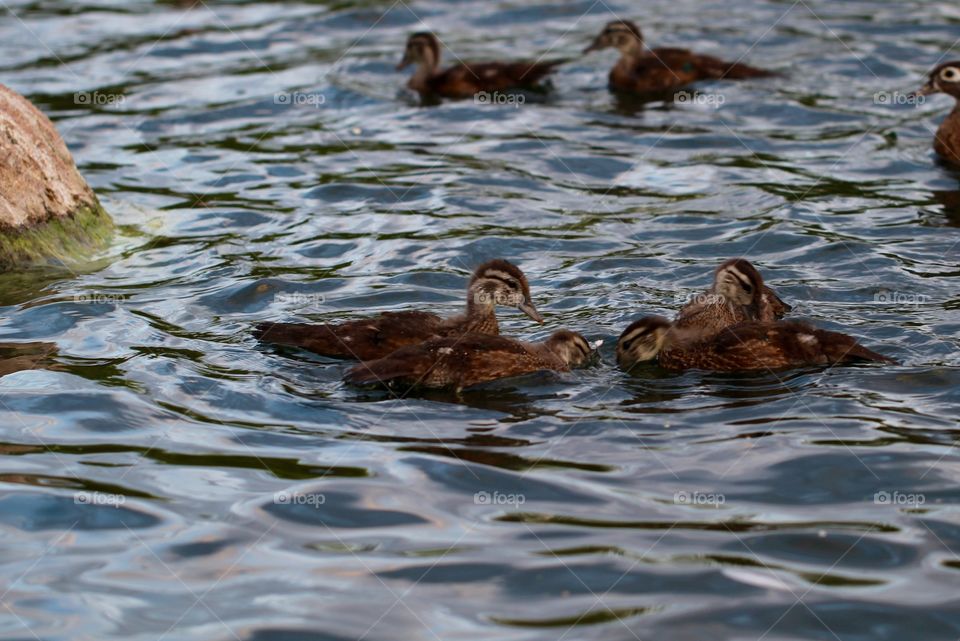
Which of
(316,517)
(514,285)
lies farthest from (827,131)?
(316,517)

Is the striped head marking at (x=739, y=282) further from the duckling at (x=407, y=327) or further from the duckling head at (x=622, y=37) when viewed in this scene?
the duckling head at (x=622, y=37)

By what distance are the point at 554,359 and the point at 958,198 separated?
5788 millimetres

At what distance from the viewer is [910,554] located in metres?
6.23

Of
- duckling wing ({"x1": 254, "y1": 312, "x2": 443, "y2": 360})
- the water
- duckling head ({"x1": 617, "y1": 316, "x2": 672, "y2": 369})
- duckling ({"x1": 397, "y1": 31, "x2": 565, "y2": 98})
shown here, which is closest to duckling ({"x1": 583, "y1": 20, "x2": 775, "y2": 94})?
the water

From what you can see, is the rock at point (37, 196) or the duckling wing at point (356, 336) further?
the rock at point (37, 196)

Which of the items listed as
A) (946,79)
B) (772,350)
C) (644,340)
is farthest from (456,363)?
(946,79)

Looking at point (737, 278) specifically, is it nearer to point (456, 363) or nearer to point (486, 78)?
point (456, 363)

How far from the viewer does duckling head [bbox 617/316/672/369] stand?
8.83 meters

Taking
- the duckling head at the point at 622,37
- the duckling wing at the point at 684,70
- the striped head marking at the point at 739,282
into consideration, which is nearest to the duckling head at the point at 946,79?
the duckling wing at the point at 684,70

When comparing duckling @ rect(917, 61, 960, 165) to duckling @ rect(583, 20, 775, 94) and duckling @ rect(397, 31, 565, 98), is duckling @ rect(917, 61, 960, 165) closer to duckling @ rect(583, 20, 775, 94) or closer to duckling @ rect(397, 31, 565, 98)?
duckling @ rect(583, 20, 775, 94)

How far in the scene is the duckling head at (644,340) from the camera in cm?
883

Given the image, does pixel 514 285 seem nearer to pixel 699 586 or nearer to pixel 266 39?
pixel 699 586

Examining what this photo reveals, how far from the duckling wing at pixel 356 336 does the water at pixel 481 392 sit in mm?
125

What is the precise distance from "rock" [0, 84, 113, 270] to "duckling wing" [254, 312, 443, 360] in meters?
2.84
